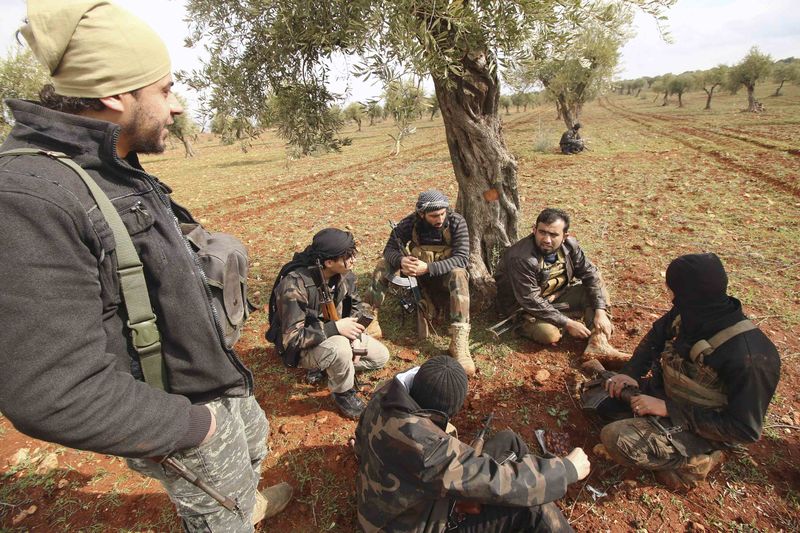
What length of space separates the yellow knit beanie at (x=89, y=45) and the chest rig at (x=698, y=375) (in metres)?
3.65

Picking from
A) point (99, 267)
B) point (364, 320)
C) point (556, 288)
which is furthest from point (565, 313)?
point (99, 267)

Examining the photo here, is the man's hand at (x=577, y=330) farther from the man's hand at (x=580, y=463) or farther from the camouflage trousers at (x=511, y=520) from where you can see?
the camouflage trousers at (x=511, y=520)

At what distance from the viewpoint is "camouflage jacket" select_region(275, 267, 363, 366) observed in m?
3.46

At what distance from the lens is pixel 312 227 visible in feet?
30.7

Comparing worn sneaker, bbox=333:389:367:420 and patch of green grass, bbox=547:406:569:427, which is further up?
worn sneaker, bbox=333:389:367:420

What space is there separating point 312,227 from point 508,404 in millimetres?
6863

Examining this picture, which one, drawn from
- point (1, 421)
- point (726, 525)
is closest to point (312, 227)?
point (1, 421)

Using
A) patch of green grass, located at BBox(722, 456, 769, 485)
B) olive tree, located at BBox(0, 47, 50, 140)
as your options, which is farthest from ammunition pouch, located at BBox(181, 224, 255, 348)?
olive tree, located at BBox(0, 47, 50, 140)

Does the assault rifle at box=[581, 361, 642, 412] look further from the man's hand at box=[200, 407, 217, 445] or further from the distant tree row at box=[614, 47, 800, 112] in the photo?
the distant tree row at box=[614, 47, 800, 112]

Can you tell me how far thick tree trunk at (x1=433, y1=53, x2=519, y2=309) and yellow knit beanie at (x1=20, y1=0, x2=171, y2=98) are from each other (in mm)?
3340

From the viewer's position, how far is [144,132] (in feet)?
4.63

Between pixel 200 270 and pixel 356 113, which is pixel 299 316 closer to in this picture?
pixel 200 270

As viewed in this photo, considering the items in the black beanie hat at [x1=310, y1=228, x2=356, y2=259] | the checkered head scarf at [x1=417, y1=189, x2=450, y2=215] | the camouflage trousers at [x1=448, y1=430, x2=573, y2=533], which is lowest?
the camouflage trousers at [x1=448, y1=430, x2=573, y2=533]

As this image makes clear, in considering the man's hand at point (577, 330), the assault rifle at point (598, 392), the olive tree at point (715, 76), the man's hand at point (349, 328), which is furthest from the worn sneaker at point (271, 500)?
the olive tree at point (715, 76)
